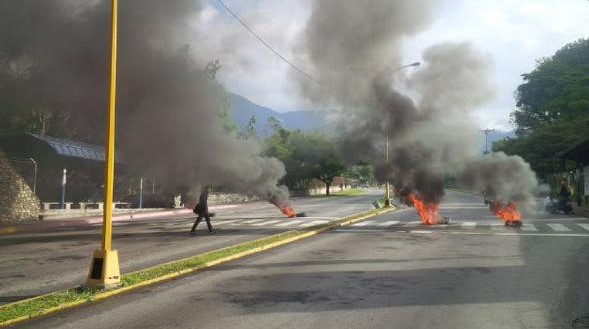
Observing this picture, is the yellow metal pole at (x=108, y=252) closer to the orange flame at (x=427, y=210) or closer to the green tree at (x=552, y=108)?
the orange flame at (x=427, y=210)

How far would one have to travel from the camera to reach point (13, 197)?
17.9 metres

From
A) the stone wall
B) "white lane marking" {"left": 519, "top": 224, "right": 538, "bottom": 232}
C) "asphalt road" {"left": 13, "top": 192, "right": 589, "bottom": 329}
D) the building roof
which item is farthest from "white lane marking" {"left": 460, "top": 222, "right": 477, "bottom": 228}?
the stone wall

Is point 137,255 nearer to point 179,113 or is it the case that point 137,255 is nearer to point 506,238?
point 179,113

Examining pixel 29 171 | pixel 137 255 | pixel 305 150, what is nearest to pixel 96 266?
pixel 137 255

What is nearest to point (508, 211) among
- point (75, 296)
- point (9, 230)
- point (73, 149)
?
point (75, 296)

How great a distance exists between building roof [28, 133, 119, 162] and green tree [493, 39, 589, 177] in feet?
95.3

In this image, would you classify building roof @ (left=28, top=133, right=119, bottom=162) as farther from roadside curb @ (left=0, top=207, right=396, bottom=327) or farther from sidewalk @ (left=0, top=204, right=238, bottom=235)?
roadside curb @ (left=0, top=207, right=396, bottom=327)


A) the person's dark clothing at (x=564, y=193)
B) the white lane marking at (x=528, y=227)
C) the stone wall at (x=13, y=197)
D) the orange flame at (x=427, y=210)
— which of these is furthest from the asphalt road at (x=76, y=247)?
the person's dark clothing at (x=564, y=193)

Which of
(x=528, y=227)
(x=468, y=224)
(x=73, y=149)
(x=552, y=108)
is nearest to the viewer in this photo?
(x=528, y=227)

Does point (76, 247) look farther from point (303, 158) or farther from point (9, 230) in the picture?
point (303, 158)

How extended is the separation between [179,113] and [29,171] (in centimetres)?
820

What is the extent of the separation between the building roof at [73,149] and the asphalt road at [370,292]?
13.8 metres

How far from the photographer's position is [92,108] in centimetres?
1596

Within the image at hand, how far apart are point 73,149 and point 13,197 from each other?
5.01 m
